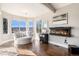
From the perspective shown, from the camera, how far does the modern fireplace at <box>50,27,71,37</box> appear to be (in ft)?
8.58

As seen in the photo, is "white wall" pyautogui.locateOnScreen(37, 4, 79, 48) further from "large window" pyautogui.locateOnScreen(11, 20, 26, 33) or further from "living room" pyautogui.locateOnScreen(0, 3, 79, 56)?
"large window" pyautogui.locateOnScreen(11, 20, 26, 33)

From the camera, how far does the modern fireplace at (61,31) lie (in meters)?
2.62

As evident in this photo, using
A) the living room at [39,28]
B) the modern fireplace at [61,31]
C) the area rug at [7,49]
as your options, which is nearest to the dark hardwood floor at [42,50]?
the living room at [39,28]

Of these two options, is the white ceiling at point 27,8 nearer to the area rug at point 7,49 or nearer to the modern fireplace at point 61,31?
the modern fireplace at point 61,31

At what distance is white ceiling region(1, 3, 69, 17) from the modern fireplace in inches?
20.7

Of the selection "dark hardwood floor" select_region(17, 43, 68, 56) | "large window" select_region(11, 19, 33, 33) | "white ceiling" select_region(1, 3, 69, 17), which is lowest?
"dark hardwood floor" select_region(17, 43, 68, 56)

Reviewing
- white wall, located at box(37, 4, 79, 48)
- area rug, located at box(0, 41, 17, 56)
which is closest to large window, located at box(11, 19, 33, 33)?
area rug, located at box(0, 41, 17, 56)

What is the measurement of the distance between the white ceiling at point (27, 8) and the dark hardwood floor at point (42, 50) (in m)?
0.84

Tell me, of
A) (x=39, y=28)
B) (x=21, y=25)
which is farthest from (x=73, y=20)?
(x=21, y=25)

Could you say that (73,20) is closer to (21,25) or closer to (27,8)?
(27,8)

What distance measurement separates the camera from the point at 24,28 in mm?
2742

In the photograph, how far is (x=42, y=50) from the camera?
2713 mm

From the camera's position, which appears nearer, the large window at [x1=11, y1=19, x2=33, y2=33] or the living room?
the living room

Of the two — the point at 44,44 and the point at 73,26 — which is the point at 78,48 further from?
the point at 44,44
